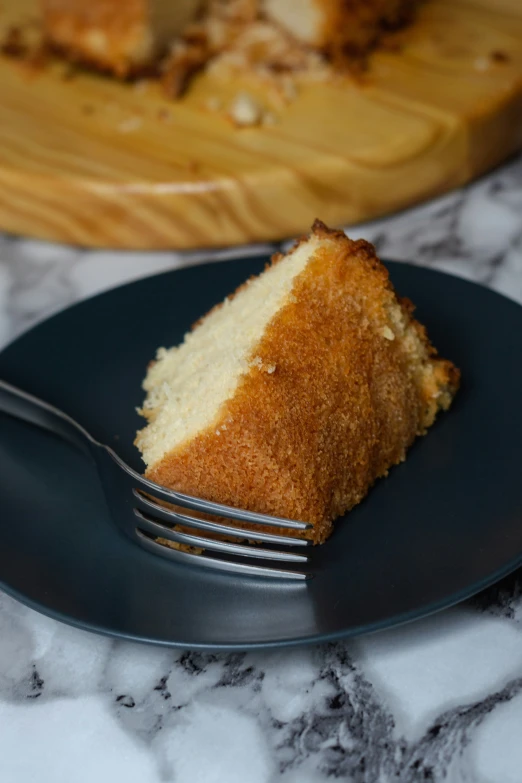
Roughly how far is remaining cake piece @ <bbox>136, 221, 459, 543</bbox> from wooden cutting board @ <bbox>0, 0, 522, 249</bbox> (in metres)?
0.76

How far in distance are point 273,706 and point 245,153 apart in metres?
1.59

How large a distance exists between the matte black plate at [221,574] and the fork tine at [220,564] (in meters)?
0.01

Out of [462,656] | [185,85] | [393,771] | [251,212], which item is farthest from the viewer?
[185,85]

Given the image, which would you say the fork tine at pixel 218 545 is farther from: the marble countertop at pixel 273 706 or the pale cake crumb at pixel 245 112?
the pale cake crumb at pixel 245 112

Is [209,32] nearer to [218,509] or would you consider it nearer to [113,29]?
[113,29]

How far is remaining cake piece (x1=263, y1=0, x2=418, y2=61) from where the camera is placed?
9.52 feet

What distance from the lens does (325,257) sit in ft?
5.49

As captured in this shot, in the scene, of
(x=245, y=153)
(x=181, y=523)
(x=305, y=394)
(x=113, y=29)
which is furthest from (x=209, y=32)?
(x=181, y=523)

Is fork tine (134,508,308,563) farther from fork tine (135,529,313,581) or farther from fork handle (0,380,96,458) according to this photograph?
fork handle (0,380,96,458)

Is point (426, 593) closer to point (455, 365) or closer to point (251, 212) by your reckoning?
point (455, 365)

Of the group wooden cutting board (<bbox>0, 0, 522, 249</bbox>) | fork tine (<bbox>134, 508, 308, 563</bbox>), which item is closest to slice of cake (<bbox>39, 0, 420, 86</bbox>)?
wooden cutting board (<bbox>0, 0, 522, 249</bbox>)

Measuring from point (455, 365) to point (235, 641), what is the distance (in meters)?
0.76

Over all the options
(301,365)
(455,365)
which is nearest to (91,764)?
(301,365)

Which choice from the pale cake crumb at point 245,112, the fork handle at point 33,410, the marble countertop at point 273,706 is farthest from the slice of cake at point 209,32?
the marble countertop at point 273,706
